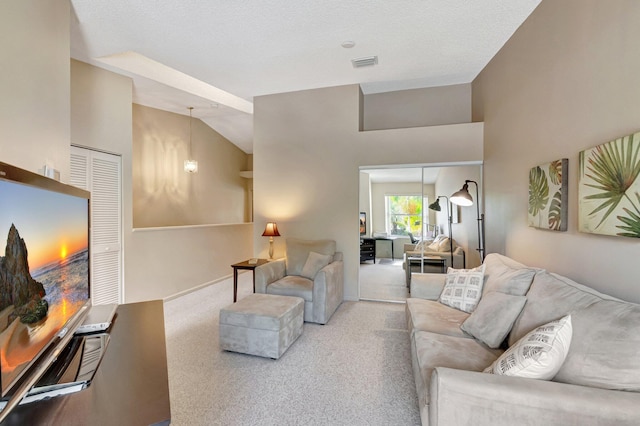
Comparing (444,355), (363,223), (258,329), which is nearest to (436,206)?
(363,223)

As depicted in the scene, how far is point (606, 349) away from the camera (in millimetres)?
Result: 1265

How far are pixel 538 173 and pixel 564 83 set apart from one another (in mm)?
705

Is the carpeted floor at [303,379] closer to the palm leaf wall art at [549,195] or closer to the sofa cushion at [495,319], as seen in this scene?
the sofa cushion at [495,319]

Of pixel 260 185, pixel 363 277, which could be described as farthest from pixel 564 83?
pixel 260 185

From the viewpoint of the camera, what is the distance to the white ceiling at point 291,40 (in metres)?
2.61

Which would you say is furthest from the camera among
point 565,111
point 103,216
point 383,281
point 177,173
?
point 177,173

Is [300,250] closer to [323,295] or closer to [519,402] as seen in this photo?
[323,295]

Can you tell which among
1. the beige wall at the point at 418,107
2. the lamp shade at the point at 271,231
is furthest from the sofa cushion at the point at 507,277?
the lamp shade at the point at 271,231

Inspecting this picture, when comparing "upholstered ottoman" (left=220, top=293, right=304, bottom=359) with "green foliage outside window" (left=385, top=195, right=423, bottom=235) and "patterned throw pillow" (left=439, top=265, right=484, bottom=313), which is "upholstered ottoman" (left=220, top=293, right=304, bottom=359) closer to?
"patterned throw pillow" (left=439, top=265, right=484, bottom=313)

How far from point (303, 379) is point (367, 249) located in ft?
8.17

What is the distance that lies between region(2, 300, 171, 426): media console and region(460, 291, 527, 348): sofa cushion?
191 cm

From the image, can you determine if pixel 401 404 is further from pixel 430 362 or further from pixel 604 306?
pixel 604 306

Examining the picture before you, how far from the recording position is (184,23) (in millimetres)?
2801

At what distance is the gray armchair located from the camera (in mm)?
3414
